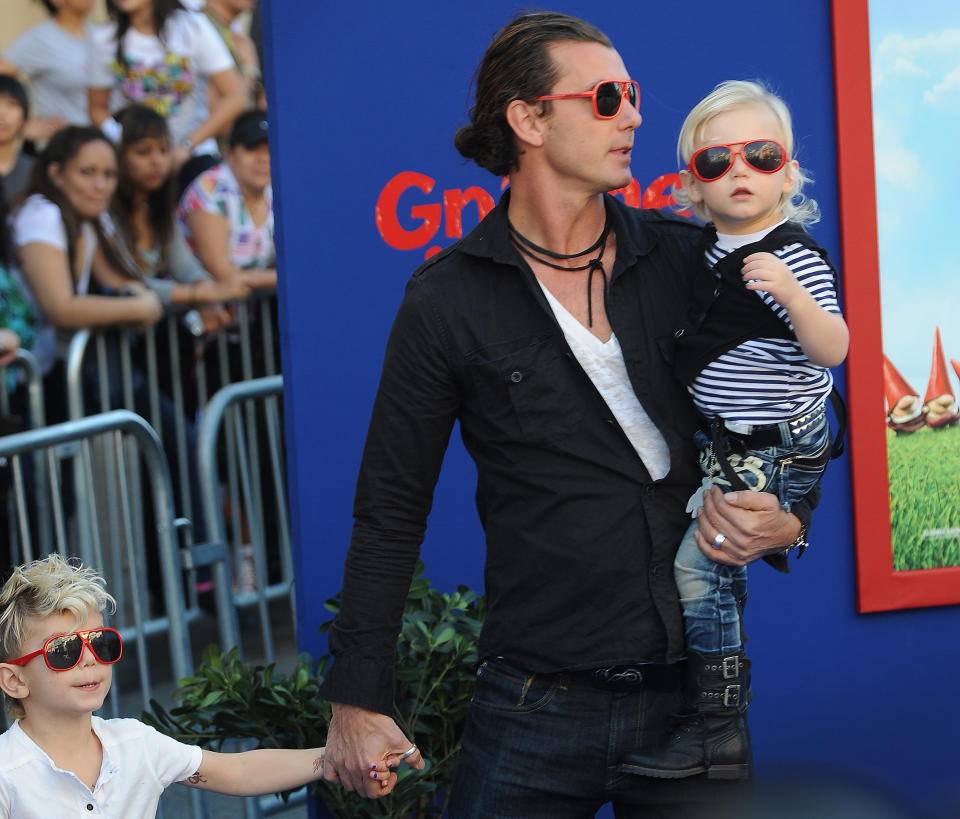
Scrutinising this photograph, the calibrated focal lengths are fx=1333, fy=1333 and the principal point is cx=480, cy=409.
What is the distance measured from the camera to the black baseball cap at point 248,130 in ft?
21.3

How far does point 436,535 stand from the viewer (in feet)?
12.2

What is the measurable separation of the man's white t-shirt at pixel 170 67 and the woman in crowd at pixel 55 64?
0.07 metres

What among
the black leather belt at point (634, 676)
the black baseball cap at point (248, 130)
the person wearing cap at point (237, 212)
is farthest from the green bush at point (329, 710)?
the black baseball cap at point (248, 130)

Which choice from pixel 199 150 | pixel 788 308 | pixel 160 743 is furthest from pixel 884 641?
pixel 199 150

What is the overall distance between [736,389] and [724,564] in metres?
0.32

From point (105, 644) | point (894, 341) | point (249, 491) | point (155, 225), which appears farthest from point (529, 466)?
point (155, 225)

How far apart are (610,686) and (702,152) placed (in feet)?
3.30

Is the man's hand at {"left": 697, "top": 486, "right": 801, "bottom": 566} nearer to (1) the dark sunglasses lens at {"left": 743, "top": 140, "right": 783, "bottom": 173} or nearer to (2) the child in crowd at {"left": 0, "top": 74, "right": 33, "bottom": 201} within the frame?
(1) the dark sunglasses lens at {"left": 743, "top": 140, "right": 783, "bottom": 173}

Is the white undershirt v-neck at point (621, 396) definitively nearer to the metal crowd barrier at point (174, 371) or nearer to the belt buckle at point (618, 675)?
the belt buckle at point (618, 675)

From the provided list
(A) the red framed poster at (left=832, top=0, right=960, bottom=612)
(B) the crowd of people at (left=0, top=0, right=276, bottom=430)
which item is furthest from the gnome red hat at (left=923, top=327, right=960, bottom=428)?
(B) the crowd of people at (left=0, top=0, right=276, bottom=430)

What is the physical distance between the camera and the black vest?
2410 millimetres

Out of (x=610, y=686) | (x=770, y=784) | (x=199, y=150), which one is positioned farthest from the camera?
(x=199, y=150)

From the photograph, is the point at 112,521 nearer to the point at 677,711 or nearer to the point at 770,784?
the point at 677,711

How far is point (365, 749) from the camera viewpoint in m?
2.58
